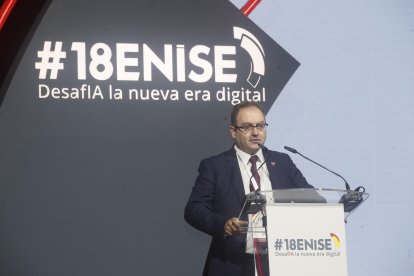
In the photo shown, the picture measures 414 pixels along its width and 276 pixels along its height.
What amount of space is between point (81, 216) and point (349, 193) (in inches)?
66.3

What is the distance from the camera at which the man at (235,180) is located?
4023 mm

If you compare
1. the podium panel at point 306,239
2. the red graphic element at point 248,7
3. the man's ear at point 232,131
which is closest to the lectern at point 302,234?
the podium panel at point 306,239

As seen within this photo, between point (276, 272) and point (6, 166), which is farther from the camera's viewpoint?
point (6, 166)

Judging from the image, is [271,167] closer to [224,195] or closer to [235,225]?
[224,195]

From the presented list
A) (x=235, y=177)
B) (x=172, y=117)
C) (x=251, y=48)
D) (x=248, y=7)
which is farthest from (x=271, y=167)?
(x=248, y=7)

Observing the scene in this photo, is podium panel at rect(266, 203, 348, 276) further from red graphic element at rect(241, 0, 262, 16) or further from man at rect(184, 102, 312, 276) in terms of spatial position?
red graphic element at rect(241, 0, 262, 16)

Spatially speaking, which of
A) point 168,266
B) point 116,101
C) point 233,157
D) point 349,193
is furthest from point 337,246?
point 116,101

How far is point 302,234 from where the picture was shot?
3156 millimetres

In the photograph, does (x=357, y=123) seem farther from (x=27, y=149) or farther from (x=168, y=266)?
(x=27, y=149)

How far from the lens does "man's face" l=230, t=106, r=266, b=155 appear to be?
416 cm

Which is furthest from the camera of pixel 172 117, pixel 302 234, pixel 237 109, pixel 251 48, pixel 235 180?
pixel 251 48

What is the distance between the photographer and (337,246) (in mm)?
3168

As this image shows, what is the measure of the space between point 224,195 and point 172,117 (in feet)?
2.12

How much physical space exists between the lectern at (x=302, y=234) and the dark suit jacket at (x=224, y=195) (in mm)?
762
